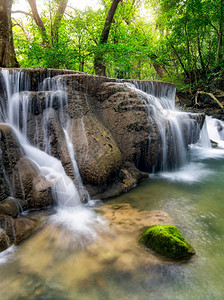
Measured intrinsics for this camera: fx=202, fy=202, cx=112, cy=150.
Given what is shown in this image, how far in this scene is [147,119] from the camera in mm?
5715

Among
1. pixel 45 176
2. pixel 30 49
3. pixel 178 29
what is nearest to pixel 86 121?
pixel 45 176

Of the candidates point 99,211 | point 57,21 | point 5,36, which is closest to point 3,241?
point 99,211

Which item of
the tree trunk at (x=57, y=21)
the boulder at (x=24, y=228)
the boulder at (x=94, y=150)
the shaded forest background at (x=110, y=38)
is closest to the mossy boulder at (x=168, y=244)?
the boulder at (x=24, y=228)

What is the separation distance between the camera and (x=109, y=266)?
2408 millimetres

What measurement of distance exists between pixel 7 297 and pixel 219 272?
7.55 feet

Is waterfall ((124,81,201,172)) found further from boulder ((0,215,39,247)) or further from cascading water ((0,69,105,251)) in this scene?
boulder ((0,215,39,247))

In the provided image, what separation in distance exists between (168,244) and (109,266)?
777mm

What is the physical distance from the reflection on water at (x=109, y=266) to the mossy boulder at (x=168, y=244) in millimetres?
105

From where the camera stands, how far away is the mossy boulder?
2.51 meters

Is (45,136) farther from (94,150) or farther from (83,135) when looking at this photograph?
(94,150)

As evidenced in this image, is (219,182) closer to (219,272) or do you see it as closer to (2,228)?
(219,272)

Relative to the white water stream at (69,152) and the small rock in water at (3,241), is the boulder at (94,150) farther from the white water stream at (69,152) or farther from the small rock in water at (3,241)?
the small rock in water at (3,241)

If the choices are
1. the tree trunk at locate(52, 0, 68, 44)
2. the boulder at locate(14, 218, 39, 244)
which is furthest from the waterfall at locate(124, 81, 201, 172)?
the tree trunk at locate(52, 0, 68, 44)

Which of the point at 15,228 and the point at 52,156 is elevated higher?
the point at 52,156
